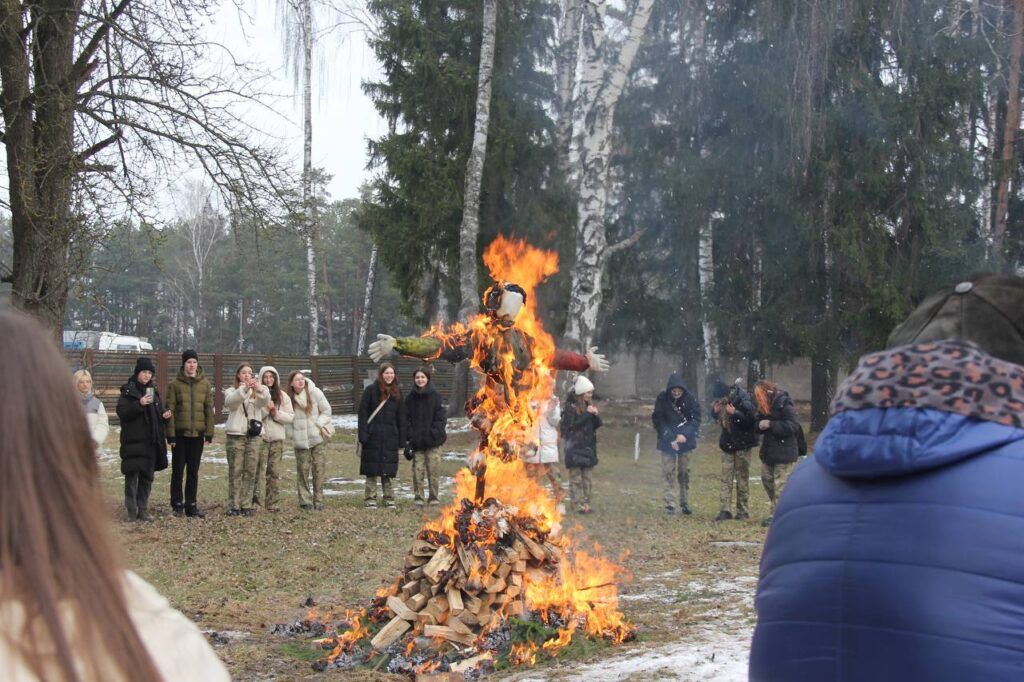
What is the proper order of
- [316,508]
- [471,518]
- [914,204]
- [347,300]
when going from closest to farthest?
[471,518]
[316,508]
[914,204]
[347,300]

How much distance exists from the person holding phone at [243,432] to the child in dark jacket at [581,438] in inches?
166

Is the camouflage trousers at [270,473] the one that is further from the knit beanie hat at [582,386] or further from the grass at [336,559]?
the knit beanie hat at [582,386]

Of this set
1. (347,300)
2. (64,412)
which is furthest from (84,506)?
(347,300)

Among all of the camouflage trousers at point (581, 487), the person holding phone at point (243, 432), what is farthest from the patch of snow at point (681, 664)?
the person holding phone at point (243, 432)

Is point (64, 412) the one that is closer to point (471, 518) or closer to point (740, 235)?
point (471, 518)

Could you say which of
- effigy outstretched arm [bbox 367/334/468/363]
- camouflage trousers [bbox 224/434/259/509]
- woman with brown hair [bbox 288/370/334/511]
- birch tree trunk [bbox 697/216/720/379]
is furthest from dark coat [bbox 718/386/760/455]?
birch tree trunk [bbox 697/216/720/379]

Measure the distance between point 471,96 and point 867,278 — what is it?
1047cm

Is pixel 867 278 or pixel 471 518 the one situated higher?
pixel 867 278

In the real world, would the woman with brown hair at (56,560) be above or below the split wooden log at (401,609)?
above

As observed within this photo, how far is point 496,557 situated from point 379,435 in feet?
22.8

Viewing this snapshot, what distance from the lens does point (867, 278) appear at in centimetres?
2236

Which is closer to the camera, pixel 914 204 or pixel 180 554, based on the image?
pixel 180 554

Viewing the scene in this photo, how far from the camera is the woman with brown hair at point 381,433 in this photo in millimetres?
13875

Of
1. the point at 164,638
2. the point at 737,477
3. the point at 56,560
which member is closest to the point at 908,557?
the point at 164,638
